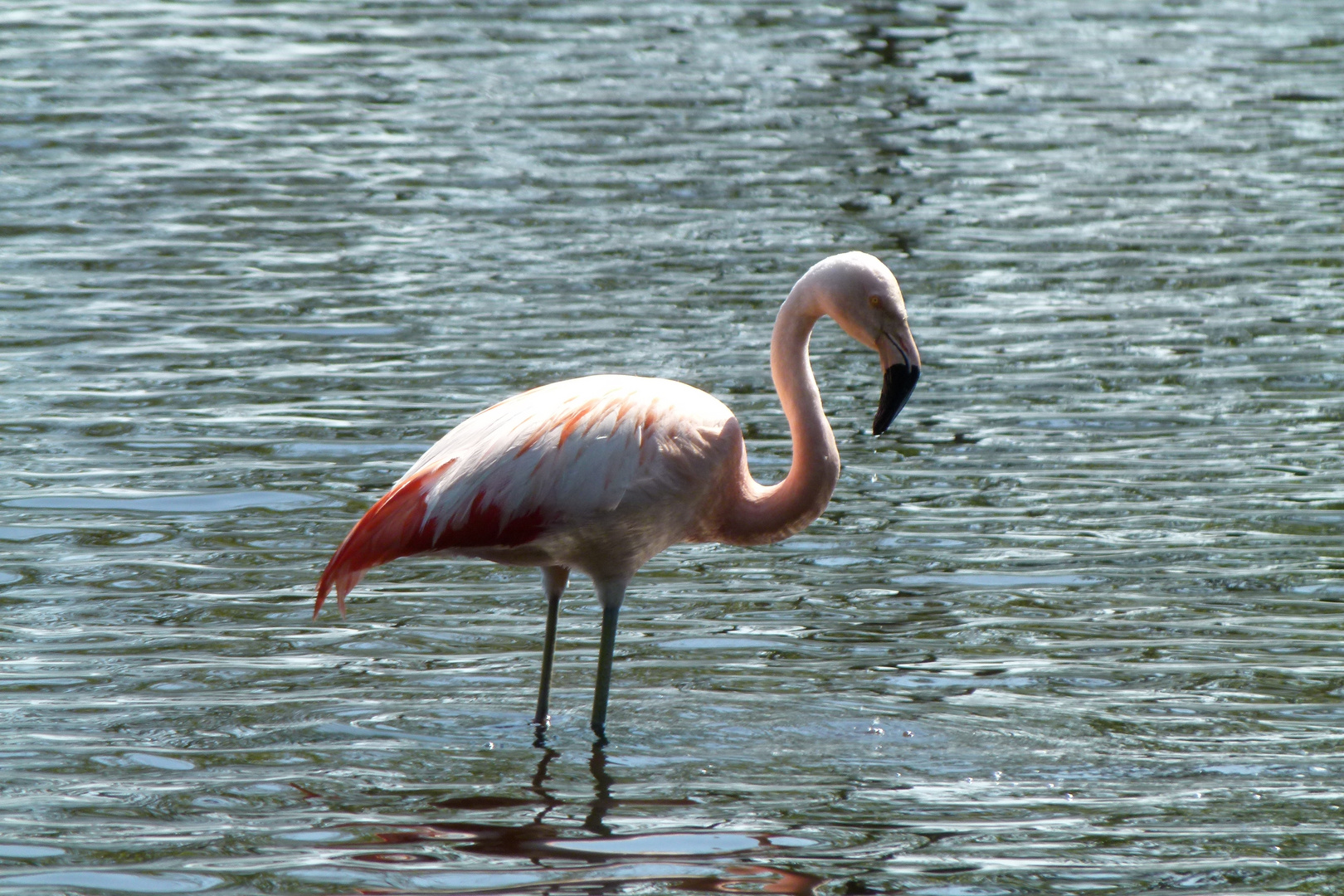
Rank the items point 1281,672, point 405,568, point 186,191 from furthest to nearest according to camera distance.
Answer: point 186,191
point 405,568
point 1281,672

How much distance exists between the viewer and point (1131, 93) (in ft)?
52.6

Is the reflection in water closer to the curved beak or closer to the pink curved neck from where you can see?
the pink curved neck

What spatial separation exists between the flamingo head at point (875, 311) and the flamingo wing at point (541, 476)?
480 millimetres

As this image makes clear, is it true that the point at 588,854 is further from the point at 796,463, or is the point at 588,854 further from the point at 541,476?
the point at 796,463

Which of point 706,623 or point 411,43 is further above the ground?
point 411,43

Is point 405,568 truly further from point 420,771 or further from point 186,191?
point 186,191

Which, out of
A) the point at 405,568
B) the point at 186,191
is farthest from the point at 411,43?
the point at 405,568

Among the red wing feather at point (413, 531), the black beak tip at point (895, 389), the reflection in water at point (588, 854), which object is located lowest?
the reflection in water at point (588, 854)

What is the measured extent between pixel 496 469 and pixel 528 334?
4652mm

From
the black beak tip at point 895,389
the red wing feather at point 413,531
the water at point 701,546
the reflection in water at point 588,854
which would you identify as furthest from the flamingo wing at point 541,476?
the reflection in water at point 588,854

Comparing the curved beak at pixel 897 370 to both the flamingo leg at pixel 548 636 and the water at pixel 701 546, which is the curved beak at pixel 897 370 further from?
the flamingo leg at pixel 548 636

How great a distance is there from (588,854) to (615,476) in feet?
3.55

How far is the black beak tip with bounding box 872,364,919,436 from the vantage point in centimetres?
541

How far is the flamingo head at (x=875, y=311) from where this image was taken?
17.6 ft
